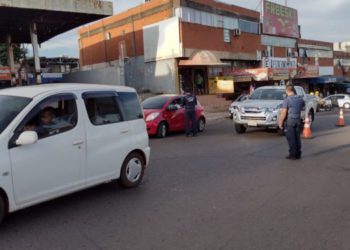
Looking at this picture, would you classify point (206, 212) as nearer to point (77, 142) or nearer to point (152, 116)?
point (77, 142)

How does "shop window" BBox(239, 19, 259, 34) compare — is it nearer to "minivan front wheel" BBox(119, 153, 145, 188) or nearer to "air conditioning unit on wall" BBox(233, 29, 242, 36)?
"air conditioning unit on wall" BBox(233, 29, 242, 36)

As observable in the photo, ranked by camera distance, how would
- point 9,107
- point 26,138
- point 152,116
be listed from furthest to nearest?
1. point 152,116
2. point 9,107
3. point 26,138

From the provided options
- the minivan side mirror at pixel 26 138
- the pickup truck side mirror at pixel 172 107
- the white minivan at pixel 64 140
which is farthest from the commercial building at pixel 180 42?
the minivan side mirror at pixel 26 138

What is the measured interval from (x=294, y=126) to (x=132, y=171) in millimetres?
4436

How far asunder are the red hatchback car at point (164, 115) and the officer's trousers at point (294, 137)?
5.90 metres

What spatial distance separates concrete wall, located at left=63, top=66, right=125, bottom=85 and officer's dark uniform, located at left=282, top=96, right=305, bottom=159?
24.1 meters

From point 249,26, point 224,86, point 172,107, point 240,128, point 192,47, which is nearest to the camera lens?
point 172,107

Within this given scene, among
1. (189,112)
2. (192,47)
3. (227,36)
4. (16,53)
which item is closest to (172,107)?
(189,112)

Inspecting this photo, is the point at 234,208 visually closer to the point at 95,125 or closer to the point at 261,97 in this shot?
the point at 95,125

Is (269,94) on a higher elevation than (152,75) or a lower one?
lower

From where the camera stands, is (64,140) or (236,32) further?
(236,32)

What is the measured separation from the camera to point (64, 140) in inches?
223

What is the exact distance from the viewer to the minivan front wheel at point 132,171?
6957mm

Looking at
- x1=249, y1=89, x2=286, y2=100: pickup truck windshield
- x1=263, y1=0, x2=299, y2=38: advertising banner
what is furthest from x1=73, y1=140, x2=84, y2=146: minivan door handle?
x1=263, y1=0, x2=299, y2=38: advertising banner
